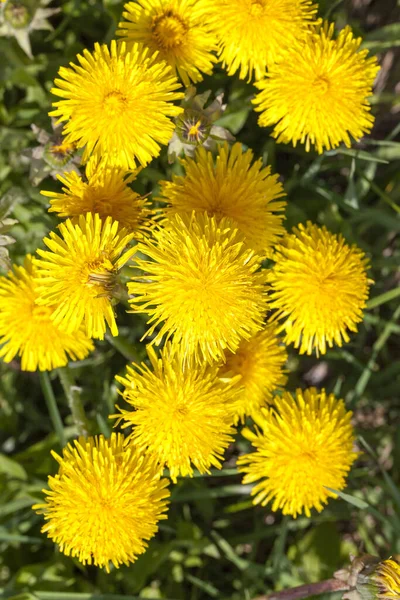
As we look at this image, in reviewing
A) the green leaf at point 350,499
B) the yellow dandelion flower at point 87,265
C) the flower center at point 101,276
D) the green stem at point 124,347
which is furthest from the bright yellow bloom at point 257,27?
→ the green leaf at point 350,499

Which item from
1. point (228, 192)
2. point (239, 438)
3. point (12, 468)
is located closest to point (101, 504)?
point (12, 468)

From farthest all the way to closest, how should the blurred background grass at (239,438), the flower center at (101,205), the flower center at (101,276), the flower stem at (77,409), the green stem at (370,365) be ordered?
the green stem at (370,365) < the blurred background grass at (239,438) < the flower stem at (77,409) < the flower center at (101,205) < the flower center at (101,276)

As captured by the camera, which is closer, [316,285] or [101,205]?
[101,205]

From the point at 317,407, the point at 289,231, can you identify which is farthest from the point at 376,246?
the point at 317,407

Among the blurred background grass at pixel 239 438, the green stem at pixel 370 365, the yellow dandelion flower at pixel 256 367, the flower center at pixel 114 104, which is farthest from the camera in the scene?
the green stem at pixel 370 365

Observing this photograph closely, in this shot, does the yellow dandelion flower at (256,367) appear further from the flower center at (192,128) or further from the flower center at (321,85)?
the flower center at (321,85)

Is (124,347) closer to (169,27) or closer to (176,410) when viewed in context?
(176,410)

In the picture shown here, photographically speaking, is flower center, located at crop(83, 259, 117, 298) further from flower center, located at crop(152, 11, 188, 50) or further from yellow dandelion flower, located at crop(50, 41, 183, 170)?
flower center, located at crop(152, 11, 188, 50)
